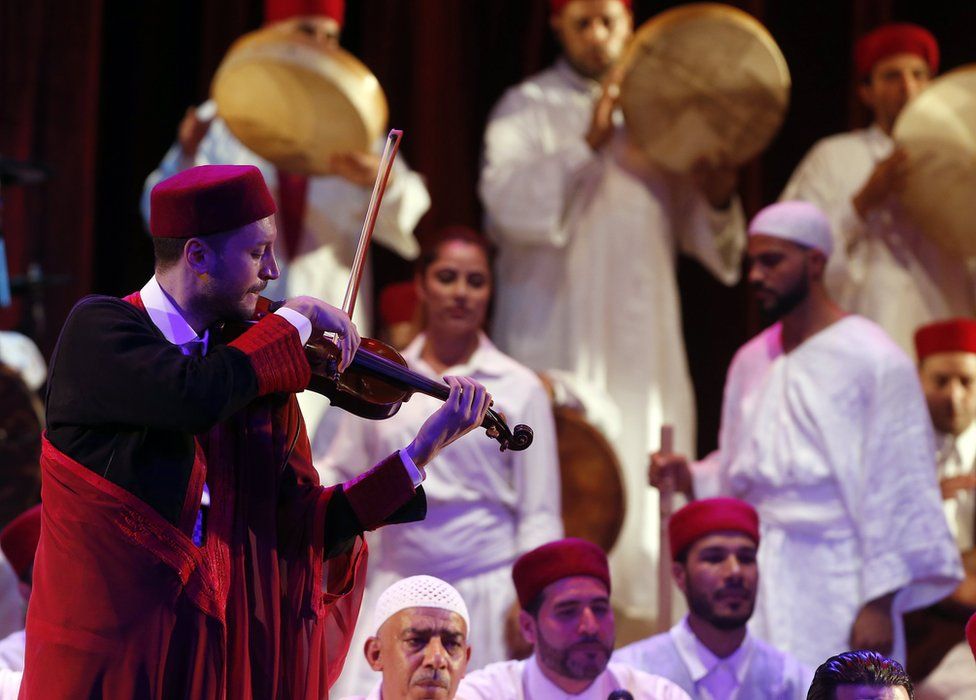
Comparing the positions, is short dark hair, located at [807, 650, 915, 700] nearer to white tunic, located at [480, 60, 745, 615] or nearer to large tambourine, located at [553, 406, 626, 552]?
large tambourine, located at [553, 406, 626, 552]

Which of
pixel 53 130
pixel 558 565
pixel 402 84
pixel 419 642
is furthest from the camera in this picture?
pixel 402 84

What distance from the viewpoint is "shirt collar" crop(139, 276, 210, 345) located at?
2820mm

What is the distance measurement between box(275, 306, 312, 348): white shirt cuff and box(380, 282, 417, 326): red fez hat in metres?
4.03

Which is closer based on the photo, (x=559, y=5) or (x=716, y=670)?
(x=716, y=670)

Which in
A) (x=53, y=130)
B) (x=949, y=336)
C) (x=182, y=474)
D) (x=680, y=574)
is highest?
(x=53, y=130)

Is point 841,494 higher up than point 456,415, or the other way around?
point 841,494

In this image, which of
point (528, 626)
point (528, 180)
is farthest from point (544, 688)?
point (528, 180)

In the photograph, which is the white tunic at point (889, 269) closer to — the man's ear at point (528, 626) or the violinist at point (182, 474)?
the man's ear at point (528, 626)

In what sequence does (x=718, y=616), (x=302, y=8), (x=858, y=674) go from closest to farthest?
(x=858, y=674) → (x=718, y=616) → (x=302, y=8)

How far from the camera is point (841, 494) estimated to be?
205 inches

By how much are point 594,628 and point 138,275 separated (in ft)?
13.2

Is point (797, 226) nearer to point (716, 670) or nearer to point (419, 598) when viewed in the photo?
point (716, 670)

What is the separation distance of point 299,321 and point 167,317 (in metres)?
0.23

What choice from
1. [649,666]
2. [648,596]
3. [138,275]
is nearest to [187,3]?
[138,275]
